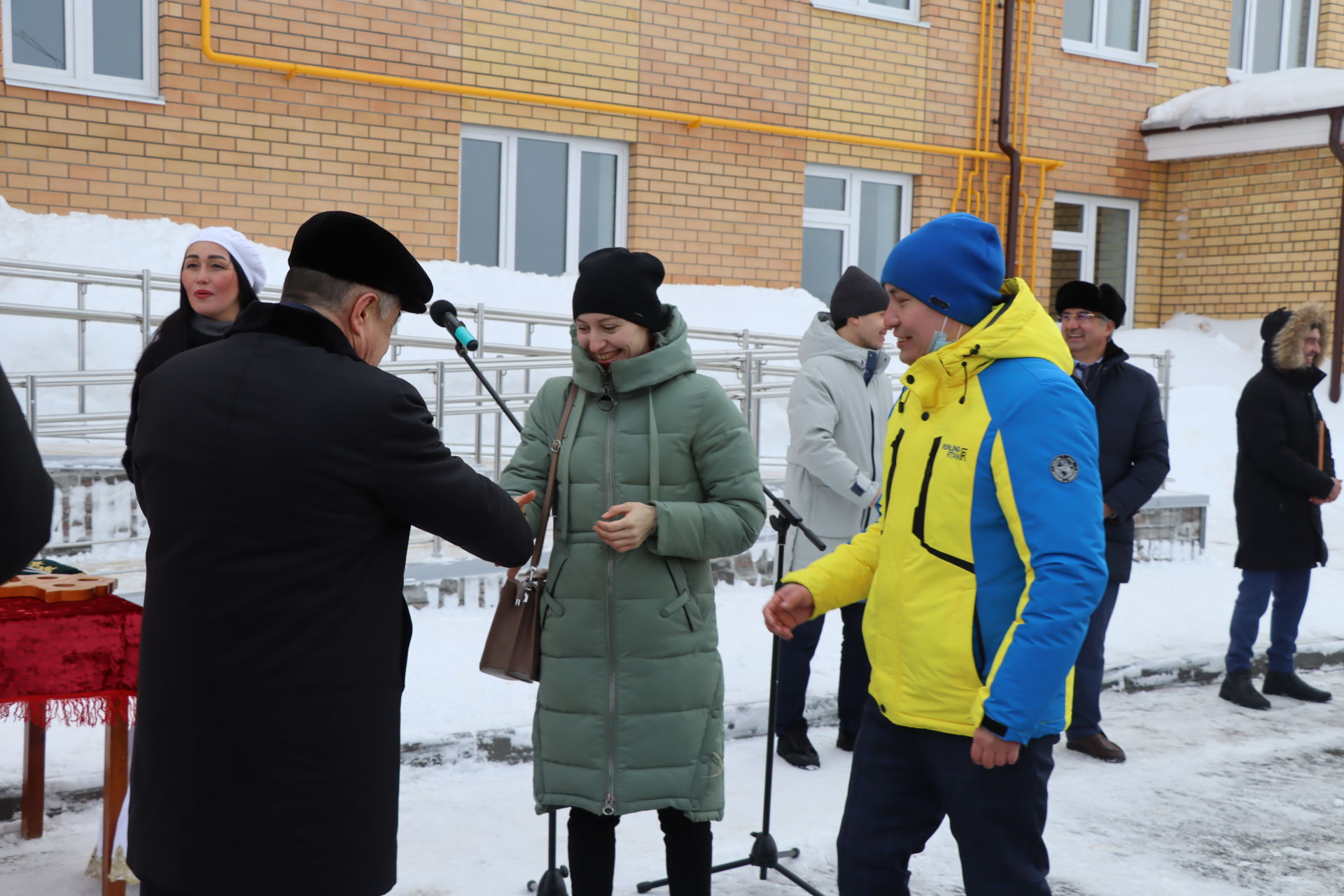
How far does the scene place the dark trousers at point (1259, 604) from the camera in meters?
6.17

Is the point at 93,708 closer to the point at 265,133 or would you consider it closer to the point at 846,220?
the point at 265,133

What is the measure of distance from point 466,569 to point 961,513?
4.23 meters

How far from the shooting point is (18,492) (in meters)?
1.41

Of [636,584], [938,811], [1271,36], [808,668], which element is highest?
[1271,36]

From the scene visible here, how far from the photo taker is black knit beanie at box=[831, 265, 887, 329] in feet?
16.6

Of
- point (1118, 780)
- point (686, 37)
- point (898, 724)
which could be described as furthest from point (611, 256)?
point (686, 37)

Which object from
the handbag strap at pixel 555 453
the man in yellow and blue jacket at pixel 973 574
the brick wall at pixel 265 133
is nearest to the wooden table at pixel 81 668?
the handbag strap at pixel 555 453

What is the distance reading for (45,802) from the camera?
4.15 m

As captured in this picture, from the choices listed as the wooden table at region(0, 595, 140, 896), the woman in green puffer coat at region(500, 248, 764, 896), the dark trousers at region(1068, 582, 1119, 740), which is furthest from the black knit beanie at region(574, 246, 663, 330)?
the dark trousers at region(1068, 582, 1119, 740)

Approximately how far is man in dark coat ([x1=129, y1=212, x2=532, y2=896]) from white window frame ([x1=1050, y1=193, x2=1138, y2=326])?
12703mm

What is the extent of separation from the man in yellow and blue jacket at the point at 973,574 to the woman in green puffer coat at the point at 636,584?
53 cm

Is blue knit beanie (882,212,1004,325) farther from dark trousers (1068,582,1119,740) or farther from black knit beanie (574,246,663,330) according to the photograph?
dark trousers (1068,582,1119,740)

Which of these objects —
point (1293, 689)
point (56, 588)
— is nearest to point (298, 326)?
point (56, 588)

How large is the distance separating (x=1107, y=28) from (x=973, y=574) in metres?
13.1
